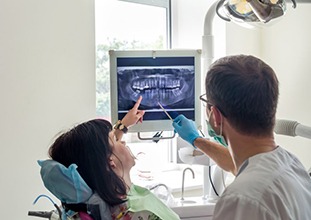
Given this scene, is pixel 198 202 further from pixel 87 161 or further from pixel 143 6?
pixel 143 6

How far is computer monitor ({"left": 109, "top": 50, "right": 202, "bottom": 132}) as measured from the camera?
207 centimetres

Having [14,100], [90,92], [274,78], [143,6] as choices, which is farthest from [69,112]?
[274,78]

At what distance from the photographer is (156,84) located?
210 centimetres

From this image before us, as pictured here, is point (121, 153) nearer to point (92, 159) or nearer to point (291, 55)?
point (92, 159)

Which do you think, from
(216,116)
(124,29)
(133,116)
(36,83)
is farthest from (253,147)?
(124,29)

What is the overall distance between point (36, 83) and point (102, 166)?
765 mm

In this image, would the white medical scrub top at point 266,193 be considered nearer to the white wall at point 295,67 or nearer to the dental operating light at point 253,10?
the dental operating light at point 253,10

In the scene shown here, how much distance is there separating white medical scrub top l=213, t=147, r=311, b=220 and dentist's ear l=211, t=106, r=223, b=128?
0.57 ft

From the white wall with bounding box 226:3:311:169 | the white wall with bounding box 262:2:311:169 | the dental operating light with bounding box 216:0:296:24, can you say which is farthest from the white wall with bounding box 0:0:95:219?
the white wall with bounding box 262:2:311:169

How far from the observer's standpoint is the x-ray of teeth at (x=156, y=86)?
81.6 inches

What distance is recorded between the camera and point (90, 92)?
2.38 metres

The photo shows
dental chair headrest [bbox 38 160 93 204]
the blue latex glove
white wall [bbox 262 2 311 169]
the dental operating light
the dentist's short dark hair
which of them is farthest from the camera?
white wall [bbox 262 2 311 169]

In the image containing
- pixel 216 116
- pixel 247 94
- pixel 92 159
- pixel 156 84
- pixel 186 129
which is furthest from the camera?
pixel 156 84

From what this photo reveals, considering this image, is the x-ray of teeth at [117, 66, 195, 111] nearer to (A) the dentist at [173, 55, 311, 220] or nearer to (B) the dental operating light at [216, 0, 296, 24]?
(B) the dental operating light at [216, 0, 296, 24]
